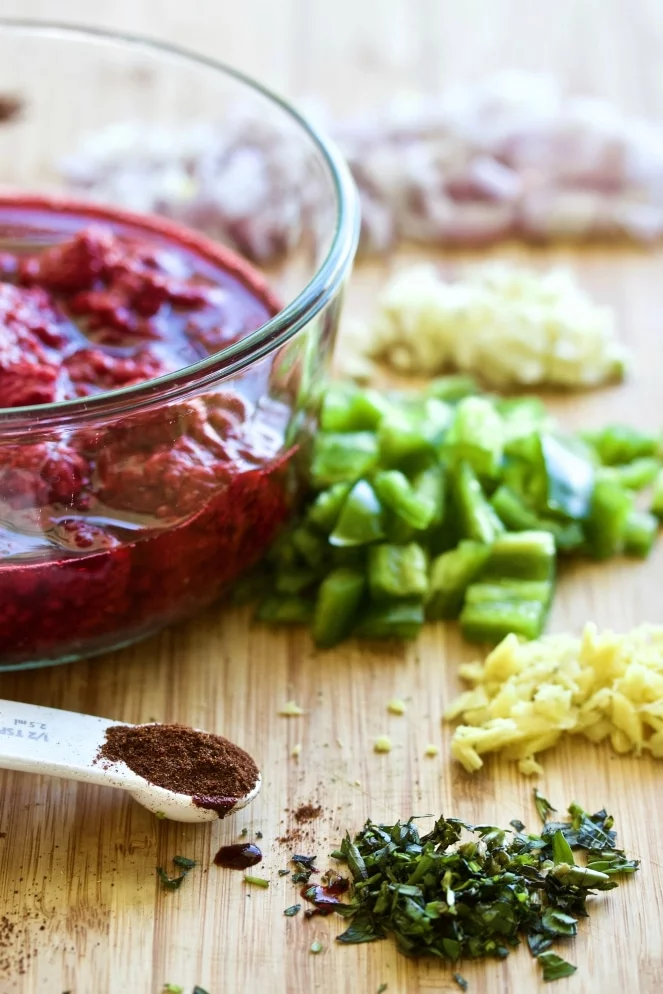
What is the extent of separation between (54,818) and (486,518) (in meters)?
0.92

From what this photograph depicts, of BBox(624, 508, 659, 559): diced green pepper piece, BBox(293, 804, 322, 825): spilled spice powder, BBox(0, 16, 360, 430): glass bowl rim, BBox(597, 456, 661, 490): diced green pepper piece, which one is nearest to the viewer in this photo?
BBox(0, 16, 360, 430): glass bowl rim

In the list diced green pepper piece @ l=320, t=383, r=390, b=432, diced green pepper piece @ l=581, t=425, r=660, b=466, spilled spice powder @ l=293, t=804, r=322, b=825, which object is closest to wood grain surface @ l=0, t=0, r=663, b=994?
spilled spice powder @ l=293, t=804, r=322, b=825

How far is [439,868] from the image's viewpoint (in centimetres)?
182

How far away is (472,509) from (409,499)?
0.43ft

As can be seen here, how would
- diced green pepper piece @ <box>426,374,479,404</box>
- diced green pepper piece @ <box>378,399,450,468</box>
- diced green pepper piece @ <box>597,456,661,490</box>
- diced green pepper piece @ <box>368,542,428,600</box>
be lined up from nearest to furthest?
1. diced green pepper piece @ <box>368,542,428,600</box>
2. diced green pepper piece @ <box>378,399,450,468</box>
3. diced green pepper piece @ <box>597,456,661,490</box>
4. diced green pepper piece @ <box>426,374,479,404</box>

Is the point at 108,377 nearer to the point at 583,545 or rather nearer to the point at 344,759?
the point at 344,759

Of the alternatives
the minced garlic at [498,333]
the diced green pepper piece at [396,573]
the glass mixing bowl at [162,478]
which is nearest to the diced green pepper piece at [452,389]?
the minced garlic at [498,333]

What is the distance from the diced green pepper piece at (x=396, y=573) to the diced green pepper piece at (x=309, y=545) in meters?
0.10

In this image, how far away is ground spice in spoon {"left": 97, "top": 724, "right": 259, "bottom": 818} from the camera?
188cm

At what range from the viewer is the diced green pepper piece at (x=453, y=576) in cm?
228

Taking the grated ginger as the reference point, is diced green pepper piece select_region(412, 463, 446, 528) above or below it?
above

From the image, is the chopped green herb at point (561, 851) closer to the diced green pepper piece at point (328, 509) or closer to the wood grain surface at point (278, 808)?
the wood grain surface at point (278, 808)

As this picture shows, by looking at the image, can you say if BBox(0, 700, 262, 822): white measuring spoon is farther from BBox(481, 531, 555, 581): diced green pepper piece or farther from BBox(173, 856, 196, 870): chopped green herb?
BBox(481, 531, 555, 581): diced green pepper piece

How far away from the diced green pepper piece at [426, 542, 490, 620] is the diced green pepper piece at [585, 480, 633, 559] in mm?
243
